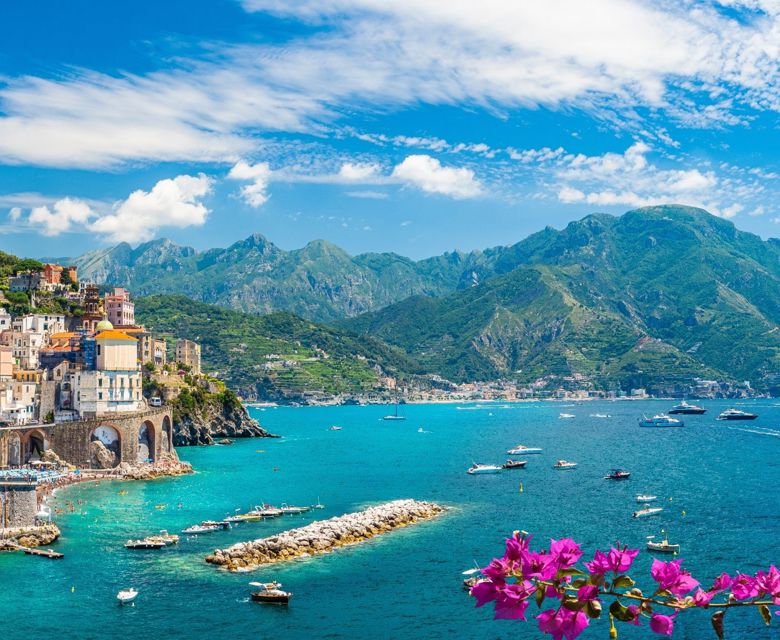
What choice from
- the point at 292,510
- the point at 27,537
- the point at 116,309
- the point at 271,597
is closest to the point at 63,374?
the point at 116,309

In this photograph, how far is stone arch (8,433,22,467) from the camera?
287 ft

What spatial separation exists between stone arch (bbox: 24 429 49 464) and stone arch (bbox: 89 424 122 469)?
5.17 meters

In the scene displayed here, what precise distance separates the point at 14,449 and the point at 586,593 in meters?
95.2

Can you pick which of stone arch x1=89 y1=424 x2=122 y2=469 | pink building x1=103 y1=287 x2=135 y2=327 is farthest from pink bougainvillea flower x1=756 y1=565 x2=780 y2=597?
pink building x1=103 y1=287 x2=135 y2=327

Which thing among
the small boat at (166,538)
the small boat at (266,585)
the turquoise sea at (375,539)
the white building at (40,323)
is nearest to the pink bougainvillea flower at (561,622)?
the turquoise sea at (375,539)

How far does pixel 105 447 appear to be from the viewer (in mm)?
92938

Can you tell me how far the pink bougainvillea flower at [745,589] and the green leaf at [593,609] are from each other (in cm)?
130

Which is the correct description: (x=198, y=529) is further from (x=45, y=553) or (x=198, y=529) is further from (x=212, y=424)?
(x=212, y=424)

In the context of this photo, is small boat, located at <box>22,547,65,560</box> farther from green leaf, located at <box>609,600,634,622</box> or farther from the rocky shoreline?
green leaf, located at <box>609,600,634,622</box>

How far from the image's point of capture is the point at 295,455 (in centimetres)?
12112

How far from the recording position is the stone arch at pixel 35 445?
3504 inches

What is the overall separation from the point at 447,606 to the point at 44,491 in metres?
47.6

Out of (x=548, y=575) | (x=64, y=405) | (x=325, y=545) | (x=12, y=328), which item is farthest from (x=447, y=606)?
(x=12, y=328)

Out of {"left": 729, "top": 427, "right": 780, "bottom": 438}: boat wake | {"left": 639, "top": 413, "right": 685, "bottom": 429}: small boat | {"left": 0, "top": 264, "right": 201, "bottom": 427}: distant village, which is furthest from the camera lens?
A: {"left": 639, "top": 413, "right": 685, "bottom": 429}: small boat
